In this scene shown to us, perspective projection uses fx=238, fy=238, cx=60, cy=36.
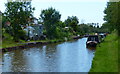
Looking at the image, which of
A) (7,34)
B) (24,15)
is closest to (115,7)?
(24,15)

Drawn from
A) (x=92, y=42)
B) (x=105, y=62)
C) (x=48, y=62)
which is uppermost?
(x=105, y=62)

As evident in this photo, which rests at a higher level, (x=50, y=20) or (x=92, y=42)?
(x=50, y=20)

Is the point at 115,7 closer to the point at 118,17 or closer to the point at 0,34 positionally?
the point at 118,17

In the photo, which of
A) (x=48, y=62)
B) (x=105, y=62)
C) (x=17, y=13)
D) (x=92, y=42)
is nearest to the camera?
(x=105, y=62)

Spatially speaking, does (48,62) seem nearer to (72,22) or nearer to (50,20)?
(50,20)

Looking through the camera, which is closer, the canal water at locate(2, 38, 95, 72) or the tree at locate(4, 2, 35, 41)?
the canal water at locate(2, 38, 95, 72)

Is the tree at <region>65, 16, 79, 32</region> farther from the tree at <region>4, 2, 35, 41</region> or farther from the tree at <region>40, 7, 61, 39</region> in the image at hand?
the tree at <region>4, 2, 35, 41</region>

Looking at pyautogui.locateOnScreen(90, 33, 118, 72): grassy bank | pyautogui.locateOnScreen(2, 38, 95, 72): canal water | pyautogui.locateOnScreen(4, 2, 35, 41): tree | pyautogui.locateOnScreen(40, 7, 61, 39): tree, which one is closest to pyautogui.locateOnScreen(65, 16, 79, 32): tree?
pyautogui.locateOnScreen(40, 7, 61, 39): tree

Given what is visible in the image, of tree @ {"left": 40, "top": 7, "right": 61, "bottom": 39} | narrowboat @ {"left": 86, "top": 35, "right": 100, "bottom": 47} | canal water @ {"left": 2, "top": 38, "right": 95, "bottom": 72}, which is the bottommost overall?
canal water @ {"left": 2, "top": 38, "right": 95, "bottom": 72}

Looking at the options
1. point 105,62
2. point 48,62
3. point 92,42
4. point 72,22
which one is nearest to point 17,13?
point 92,42

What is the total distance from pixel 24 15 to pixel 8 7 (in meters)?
3.61

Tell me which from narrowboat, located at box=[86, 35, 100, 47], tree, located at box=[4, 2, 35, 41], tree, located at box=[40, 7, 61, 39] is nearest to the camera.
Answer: narrowboat, located at box=[86, 35, 100, 47]

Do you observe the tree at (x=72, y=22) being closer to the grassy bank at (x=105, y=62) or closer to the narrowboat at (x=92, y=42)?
the narrowboat at (x=92, y=42)

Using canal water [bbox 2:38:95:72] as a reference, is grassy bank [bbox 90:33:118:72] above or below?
above
